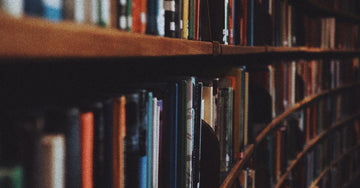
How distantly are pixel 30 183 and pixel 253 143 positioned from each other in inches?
51.8

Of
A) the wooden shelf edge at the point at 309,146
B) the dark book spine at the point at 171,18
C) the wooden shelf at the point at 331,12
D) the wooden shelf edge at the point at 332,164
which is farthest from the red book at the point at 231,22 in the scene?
the wooden shelf edge at the point at 332,164

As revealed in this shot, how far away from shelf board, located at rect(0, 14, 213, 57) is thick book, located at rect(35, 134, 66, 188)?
0.31 feet

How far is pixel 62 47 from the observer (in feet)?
1.20

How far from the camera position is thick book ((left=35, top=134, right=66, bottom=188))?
0.39 metres

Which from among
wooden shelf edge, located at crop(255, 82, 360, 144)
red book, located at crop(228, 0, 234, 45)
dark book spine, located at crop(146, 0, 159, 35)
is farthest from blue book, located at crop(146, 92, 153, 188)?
wooden shelf edge, located at crop(255, 82, 360, 144)

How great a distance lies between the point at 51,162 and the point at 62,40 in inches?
5.1

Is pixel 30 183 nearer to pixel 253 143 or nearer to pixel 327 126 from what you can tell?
pixel 253 143

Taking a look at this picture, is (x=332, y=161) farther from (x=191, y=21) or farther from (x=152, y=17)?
(x=152, y=17)

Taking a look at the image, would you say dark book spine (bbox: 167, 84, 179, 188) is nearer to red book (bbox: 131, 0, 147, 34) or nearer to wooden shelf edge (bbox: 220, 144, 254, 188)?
red book (bbox: 131, 0, 147, 34)

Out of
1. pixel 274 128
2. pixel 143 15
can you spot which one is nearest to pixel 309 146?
pixel 274 128

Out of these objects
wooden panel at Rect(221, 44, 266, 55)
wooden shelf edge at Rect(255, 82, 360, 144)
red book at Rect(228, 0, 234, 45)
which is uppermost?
red book at Rect(228, 0, 234, 45)

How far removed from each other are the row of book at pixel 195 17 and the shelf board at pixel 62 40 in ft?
0.06

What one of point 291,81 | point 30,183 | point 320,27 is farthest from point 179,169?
point 320,27

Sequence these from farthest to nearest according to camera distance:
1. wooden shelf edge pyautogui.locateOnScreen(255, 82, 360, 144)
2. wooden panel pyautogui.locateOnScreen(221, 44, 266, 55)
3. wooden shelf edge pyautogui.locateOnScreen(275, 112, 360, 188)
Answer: wooden shelf edge pyautogui.locateOnScreen(275, 112, 360, 188), wooden shelf edge pyautogui.locateOnScreen(255, 82, 360, 144), wooden panel pyautogui.locateOnScreen(221, 44, 266, 55)
